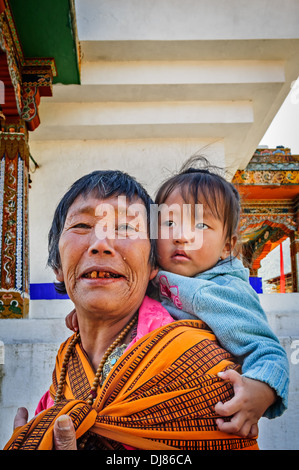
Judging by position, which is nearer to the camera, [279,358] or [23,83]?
[279,358]

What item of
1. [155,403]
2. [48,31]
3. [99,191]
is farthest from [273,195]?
[155,403]

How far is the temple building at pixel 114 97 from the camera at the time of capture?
339 cm

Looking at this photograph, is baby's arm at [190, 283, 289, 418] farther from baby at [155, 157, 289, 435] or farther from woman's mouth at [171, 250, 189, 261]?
woman's mouth at [171, 250, 189, 261]

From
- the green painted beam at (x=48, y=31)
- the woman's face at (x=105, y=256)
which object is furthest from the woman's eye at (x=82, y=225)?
the green painted beam at (x=48, y=31)

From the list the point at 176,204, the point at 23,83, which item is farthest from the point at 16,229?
the point at 176,204

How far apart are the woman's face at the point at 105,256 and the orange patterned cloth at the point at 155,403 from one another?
0.13m

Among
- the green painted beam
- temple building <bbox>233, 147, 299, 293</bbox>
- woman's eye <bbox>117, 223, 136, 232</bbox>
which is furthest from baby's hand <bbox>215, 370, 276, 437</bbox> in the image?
temple building <bbox>233, 147, 299, 293</bbox>

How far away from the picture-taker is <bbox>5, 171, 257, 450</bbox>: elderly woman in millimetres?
760

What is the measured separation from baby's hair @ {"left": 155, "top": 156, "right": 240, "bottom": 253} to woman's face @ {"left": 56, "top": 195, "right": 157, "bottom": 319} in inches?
10.5

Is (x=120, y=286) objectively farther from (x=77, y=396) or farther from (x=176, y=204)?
(x=176, y=204)

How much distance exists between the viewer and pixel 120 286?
92cm

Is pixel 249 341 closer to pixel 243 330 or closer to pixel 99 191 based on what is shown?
pixel 243 330

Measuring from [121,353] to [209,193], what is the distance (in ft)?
1.85

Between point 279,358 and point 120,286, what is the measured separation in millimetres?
422
